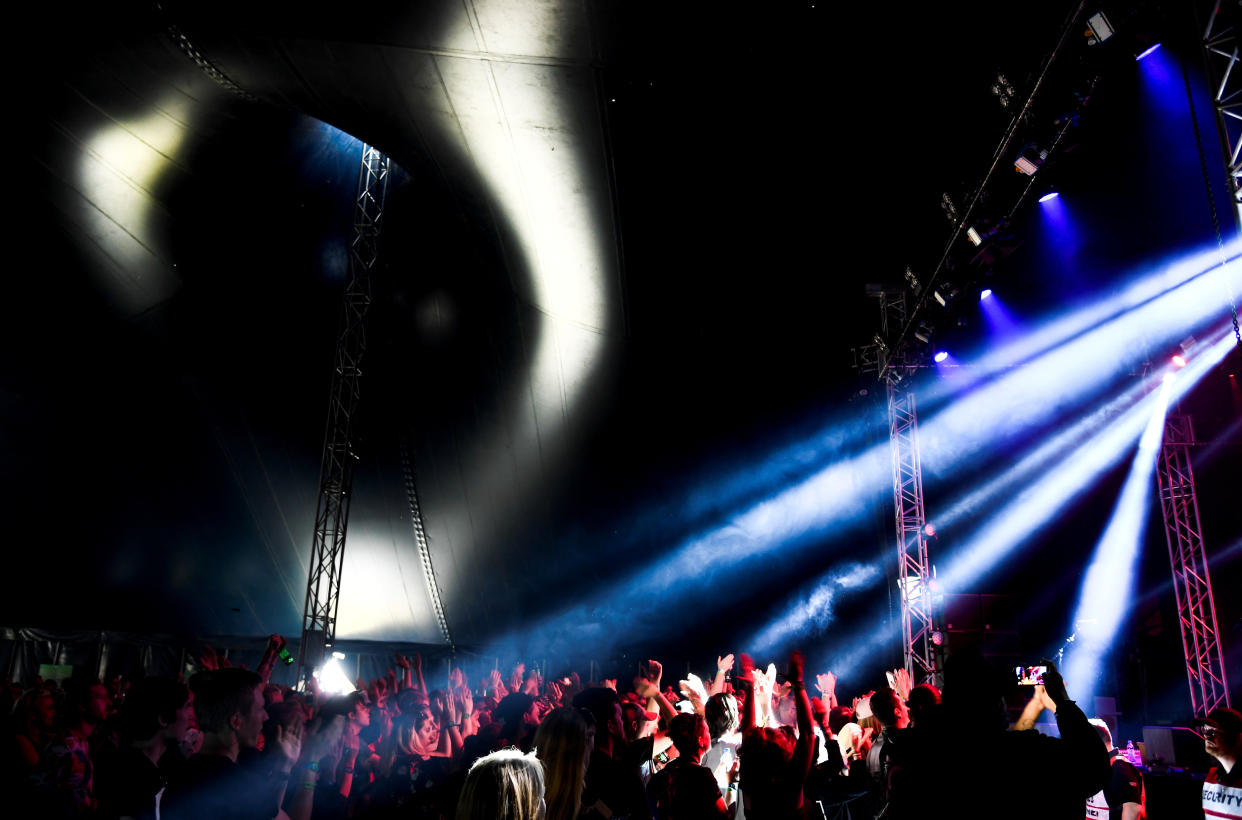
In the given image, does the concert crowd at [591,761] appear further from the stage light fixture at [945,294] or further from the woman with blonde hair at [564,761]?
the stage light fixture at [945,294]

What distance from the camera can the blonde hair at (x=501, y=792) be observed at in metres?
1.75

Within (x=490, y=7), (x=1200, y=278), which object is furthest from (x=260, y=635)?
(x=1200, y=278)

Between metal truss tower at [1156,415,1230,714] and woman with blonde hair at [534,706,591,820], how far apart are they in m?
11.4

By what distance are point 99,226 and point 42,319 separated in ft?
4.85

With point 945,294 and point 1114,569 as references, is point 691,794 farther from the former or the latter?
point 1114,569

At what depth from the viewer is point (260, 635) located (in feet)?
43.5

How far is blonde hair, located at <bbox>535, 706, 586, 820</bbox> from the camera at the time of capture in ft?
8.05

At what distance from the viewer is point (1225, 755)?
3.75 meters

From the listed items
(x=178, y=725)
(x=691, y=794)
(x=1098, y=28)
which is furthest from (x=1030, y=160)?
(x=178, y=725)

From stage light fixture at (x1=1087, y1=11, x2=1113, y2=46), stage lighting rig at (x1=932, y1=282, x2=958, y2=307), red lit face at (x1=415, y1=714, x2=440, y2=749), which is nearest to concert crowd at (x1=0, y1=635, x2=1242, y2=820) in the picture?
red lit face at (x1=415, y1=714, x2=440, y2=749)

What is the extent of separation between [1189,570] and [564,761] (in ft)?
42.9

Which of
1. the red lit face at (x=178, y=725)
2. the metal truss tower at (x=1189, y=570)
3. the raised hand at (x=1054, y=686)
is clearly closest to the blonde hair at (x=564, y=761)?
the red lit face at (x=178, y=725)

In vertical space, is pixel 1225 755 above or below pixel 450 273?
below

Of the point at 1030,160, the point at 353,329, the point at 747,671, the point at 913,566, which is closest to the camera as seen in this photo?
the point at 747,671
